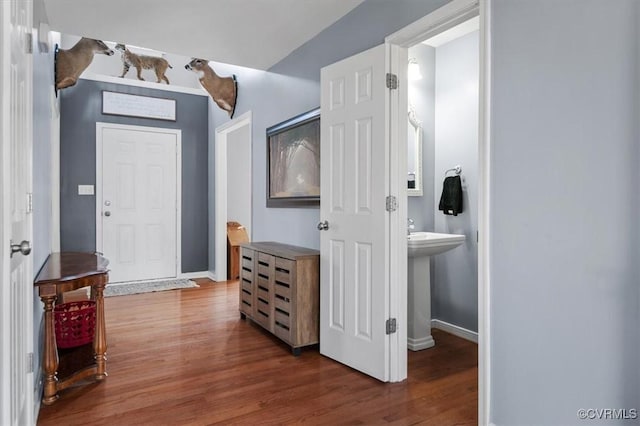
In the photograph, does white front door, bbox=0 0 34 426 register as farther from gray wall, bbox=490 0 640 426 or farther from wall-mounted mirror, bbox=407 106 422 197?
wall-mounted mirror, bbox=407 106 422 197

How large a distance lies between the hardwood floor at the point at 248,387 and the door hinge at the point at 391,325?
11.9 inches

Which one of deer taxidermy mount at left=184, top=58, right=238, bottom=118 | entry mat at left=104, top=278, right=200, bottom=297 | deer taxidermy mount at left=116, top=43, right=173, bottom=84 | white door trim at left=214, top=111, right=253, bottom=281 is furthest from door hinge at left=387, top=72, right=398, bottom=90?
deer taxidermy mount at left=116, top=43, right=173, bottom=84

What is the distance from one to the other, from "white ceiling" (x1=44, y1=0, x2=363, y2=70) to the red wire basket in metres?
2.01

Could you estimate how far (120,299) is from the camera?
4.61 metres

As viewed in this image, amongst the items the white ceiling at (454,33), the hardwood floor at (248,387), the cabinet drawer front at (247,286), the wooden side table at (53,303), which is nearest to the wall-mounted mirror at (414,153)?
the white ceiling at (454,33)

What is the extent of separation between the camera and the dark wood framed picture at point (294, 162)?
3.25m

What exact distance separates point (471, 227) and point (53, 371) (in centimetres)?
291

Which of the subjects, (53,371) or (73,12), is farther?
(73,12)

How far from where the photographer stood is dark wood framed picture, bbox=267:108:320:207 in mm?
3252

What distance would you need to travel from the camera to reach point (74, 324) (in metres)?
2.63

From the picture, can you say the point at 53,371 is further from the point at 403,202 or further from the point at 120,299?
the point at 120,299

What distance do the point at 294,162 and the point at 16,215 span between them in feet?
7.40

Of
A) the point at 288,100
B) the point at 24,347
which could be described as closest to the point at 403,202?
the point at 288,100

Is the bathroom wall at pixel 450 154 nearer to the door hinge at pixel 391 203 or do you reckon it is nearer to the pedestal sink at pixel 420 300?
the pedestal sink at pixel 420 300
